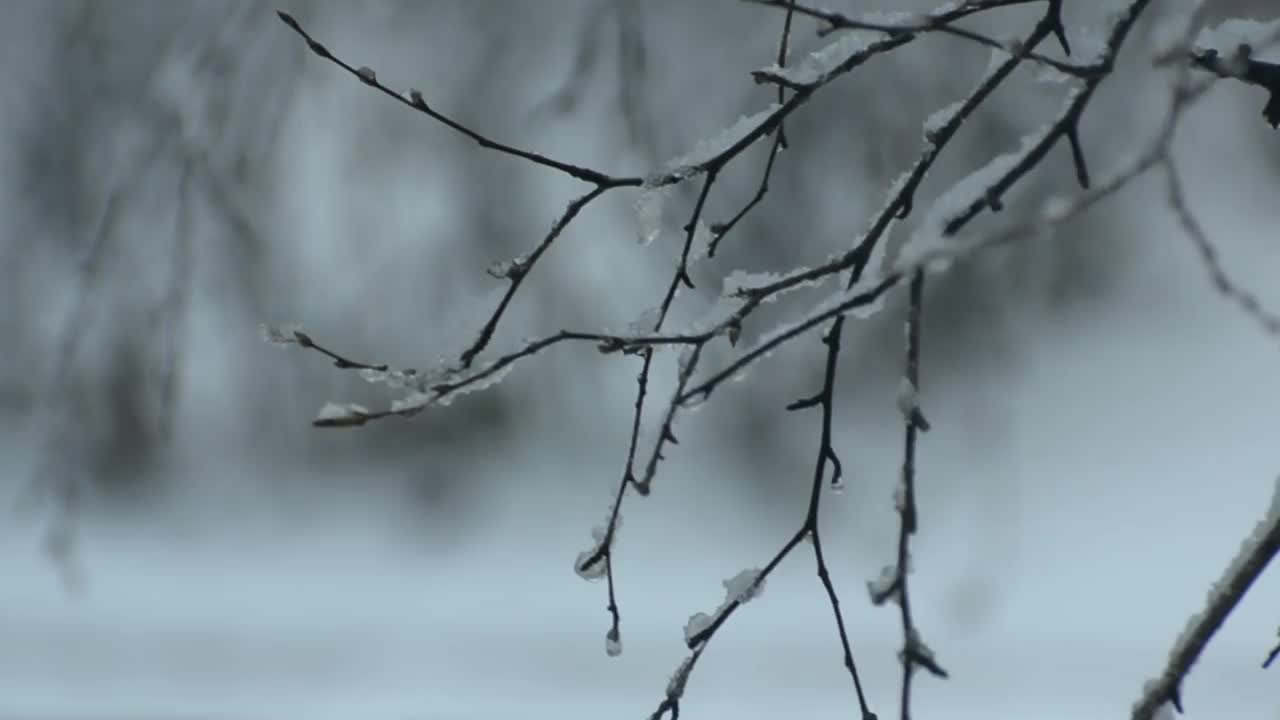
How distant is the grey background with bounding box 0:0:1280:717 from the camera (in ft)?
6.06

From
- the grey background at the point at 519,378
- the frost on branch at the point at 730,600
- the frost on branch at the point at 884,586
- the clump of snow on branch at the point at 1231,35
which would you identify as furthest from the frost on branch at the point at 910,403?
the grey background at the point at 519,378

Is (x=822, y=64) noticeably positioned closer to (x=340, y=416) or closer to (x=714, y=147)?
(x=714, y=147)

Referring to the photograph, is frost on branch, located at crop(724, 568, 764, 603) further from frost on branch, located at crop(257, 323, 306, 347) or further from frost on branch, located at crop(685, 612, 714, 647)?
frost on branch, located at crop(257, 323, 306, 347)

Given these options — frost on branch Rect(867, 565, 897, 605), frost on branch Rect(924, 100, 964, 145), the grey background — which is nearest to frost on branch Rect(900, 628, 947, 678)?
frost on branch Rect(867, 565, 897, 605)

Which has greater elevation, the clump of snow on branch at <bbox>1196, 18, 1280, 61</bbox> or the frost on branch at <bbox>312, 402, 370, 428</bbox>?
the clump of snow on branch at <bbox>1196, 18, 1280, 61</bbox>

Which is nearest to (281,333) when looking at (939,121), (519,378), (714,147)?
(714,147)

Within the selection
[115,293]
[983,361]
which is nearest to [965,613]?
[983,361]

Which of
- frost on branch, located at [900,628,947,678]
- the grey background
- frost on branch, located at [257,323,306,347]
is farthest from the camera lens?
the grey background

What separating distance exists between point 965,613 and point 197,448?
1.44 metres

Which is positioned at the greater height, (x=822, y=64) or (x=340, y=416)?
(x=822, y=64)

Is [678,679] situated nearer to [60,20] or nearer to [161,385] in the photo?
[161,385]

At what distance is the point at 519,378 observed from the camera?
2100 mm

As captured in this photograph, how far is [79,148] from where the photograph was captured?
79.1 inches

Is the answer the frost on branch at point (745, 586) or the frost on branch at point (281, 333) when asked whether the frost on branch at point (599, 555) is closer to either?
the frost on branch at point (745, 586)
